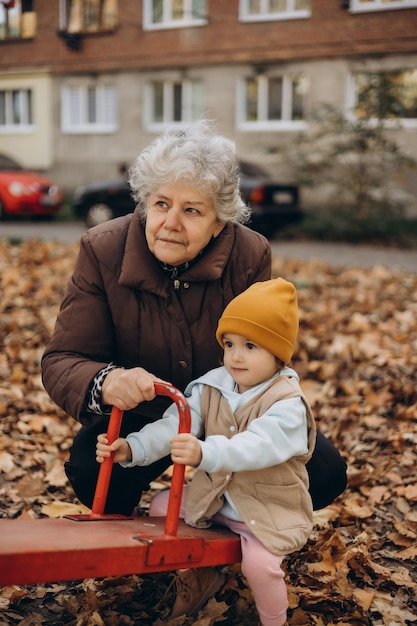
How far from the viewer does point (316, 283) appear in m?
8.36

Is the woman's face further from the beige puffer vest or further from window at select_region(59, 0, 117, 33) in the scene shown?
window at select_region(59, 0, 117, 33)

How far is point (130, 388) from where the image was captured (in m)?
2.40

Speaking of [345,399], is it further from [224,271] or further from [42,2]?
[42,2]

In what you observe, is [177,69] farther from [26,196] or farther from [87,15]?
[26,196]

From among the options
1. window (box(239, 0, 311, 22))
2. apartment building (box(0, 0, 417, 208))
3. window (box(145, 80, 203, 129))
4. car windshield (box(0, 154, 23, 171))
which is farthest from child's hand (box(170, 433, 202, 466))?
window (box(145, 80, 203, 129))

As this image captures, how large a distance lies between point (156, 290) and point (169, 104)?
64.6ft

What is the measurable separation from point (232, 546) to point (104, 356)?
0.83 m

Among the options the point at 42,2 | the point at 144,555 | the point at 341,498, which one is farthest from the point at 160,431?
the point at 42,2

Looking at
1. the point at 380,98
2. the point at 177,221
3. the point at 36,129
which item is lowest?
the point at 177,221

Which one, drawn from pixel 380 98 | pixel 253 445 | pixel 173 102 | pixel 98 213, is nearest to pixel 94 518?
pixel 253 445

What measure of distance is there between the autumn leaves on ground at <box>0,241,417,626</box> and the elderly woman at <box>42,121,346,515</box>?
319 millimetres

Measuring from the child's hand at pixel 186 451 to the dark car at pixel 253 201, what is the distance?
11290mm

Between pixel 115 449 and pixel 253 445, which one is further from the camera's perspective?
pixel 115 449

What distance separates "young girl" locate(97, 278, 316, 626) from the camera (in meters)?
2.32
